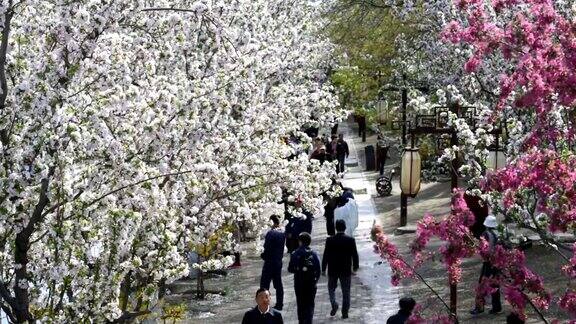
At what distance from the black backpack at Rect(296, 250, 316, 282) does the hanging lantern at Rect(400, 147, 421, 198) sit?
661 cm

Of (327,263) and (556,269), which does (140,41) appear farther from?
(556,269)

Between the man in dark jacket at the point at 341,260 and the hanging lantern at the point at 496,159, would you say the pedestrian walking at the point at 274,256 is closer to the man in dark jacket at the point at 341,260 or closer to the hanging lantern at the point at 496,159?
the man in dark jacket at the point at 341,260

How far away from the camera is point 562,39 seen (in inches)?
393

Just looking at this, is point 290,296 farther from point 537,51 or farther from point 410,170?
point 537,51

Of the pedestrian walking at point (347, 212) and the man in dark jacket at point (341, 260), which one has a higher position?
the pedestrian walking at point (347, 212)

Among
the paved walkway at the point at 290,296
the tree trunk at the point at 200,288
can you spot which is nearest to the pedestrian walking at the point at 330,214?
the paved walkway at the point at 290,296

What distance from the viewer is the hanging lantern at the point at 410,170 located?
2225 centimetres

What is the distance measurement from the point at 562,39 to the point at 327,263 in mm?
7782

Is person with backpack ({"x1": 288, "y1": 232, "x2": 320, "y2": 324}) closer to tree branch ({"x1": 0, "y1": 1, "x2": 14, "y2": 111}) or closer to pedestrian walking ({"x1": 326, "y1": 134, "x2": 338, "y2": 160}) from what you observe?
tree branch ({"x1": 0, "y1": 1, "x2": 14, "y2": 111})

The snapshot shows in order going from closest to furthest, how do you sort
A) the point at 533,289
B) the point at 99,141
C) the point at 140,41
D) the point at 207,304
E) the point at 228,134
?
the point at 99,141, the point at 533,289, the point at 140,41, the point at 228,134, the point at 207,304

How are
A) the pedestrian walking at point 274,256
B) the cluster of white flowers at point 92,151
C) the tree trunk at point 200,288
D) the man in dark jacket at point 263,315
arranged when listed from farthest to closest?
the tree trunk at point 200,288 → the pedestrian walking at point 274,256 → the man in dark jacket at point 263,315 → the cluster of white flowers at point 92,151

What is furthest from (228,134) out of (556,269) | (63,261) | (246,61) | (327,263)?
(556,269)

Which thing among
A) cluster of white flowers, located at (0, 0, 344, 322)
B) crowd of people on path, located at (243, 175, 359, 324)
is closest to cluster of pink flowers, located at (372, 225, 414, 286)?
cluster of white flowers, located at (0, 0, 344, 322)

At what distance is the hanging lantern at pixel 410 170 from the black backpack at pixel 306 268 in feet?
21.7
